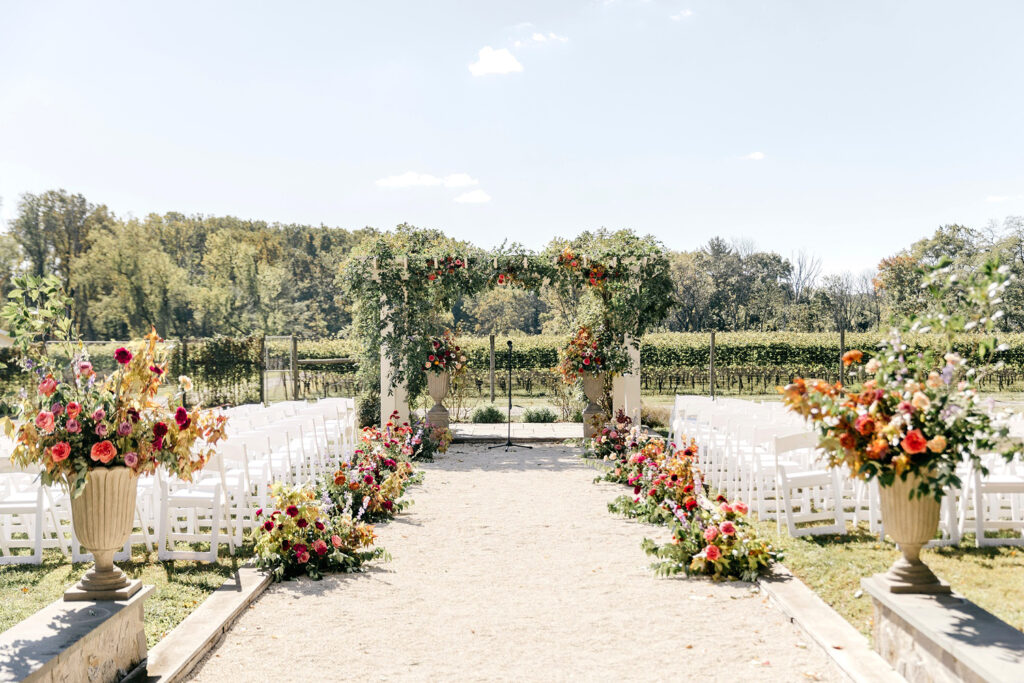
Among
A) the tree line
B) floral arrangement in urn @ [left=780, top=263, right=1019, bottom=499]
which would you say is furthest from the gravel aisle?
the tree line

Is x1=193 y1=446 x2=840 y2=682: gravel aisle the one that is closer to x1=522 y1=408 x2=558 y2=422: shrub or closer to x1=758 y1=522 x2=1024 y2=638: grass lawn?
x1=758 y1=522 x2=1024 y2=638: grass lawn

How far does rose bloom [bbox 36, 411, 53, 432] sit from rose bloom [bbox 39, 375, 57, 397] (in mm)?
113

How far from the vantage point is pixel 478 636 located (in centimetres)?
418

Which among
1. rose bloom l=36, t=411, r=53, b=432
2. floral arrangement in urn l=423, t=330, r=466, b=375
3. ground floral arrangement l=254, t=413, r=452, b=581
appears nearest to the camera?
rose bloom l=36, t=411, r=53, b=432

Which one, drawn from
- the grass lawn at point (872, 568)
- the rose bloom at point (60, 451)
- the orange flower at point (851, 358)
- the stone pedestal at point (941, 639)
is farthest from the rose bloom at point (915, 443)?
the rose bloom at point (60, 451)

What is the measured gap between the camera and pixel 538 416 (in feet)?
49.8

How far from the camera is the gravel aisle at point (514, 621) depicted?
3689 mm

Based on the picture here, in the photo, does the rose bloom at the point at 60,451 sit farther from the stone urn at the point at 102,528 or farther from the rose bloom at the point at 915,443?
the rose bloom at the point at 915,443

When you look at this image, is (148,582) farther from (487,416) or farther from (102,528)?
(487,416)

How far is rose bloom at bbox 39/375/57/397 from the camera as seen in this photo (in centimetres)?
355

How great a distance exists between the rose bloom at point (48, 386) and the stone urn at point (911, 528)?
3.76 m

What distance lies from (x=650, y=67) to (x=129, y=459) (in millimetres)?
9553

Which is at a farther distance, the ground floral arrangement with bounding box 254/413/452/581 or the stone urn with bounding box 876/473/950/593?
the ground floral arrangement with bounding box 254/413/452/581

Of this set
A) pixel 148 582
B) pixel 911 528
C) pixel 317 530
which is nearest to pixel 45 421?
pixel 148 582
